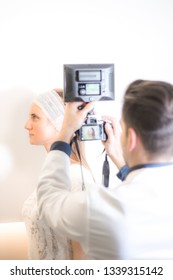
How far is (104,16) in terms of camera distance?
175 centimetres

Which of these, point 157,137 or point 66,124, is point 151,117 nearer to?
point 157,137

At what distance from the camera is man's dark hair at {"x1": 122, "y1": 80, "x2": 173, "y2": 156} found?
0.91m

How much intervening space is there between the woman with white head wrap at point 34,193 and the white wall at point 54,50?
0.44 feet

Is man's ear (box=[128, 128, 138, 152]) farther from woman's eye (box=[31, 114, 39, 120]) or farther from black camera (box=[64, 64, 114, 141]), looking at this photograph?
woman's eye (box=[31, 114, 39, 120])

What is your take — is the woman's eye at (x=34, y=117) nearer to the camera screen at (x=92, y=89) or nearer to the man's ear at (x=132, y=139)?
the camera screen at (x=92, y=89)

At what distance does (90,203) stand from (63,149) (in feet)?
0.83

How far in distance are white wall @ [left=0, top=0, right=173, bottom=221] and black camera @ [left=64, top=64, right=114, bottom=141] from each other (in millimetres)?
512

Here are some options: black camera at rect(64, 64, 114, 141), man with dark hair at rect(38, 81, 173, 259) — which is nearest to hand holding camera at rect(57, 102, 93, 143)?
black camera at rect(64, 64, 114, 141)

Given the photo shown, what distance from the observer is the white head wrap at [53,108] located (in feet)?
5.30

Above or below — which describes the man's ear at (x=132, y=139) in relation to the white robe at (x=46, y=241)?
above

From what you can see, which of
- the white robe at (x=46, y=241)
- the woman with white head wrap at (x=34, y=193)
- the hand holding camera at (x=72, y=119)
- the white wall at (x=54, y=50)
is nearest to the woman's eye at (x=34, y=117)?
the woman with white head wrap at (x=34, y=193)

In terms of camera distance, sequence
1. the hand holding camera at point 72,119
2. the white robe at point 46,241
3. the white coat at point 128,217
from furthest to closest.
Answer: the white robe at point 46,241 → the hand holding camera at point 72,119 → the white coat at point 128,217

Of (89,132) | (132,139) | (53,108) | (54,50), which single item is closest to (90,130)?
(89,132)
